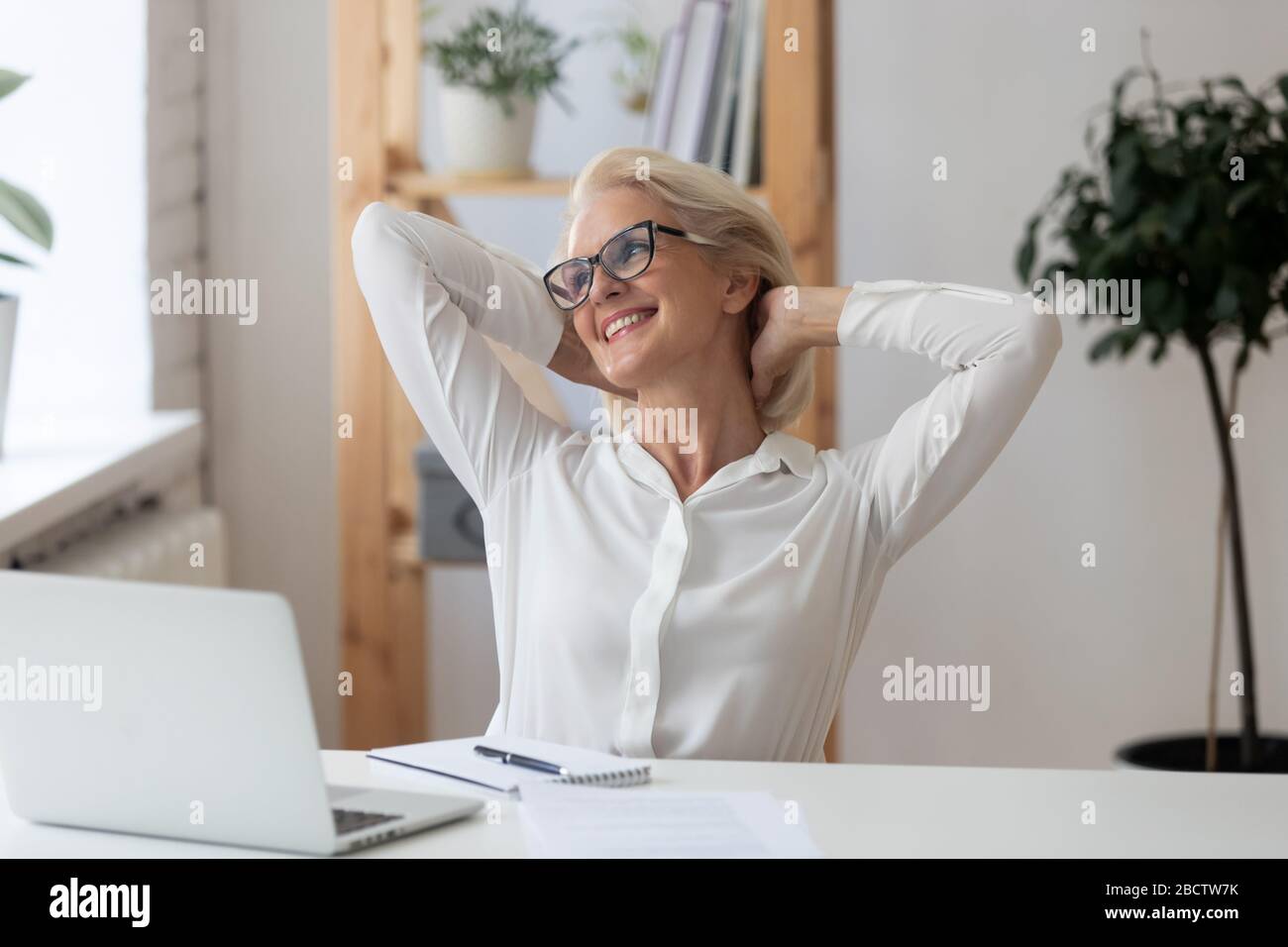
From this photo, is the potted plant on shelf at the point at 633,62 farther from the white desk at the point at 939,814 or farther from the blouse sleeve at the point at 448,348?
the white desk at the point at 939,814

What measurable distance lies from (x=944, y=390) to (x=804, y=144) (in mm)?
1060

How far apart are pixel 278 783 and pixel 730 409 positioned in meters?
0.84

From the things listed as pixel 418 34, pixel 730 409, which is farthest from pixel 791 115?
pixel 730 409

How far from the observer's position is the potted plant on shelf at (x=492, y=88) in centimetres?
261

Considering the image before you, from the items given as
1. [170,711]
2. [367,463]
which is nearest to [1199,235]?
[367,463]

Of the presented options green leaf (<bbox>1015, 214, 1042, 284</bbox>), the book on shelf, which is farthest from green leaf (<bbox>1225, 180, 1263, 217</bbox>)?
the book on shelf

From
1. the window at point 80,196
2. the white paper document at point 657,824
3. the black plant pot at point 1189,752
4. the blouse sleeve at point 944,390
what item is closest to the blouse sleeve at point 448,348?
the blouse sleeve at point 944,390

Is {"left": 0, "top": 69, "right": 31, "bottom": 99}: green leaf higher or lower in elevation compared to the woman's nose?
higher

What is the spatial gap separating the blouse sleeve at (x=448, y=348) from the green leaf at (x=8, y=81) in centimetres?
66

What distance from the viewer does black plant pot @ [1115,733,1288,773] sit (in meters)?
2.77

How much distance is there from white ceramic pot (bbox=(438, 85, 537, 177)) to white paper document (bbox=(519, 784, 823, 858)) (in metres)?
1.70

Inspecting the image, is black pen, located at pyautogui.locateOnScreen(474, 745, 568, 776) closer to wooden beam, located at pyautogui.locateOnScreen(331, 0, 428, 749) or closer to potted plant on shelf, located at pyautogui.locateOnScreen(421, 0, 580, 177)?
wooden beam, located at pyautogui.locateOnScreen(331, 0, 428, 749)

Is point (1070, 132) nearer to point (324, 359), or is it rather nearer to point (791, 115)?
point (791, 115)

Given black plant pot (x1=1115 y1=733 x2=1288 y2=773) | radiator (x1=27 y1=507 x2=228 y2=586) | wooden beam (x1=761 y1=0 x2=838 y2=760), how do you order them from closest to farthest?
radiator (x1=27 y1=507 x2=228 y2=586)
wooden beam (x1=761 y1=0 x2=838 y2=760)
black plant pot (x1=1115 y1=733 x2=1288 y2=773)
